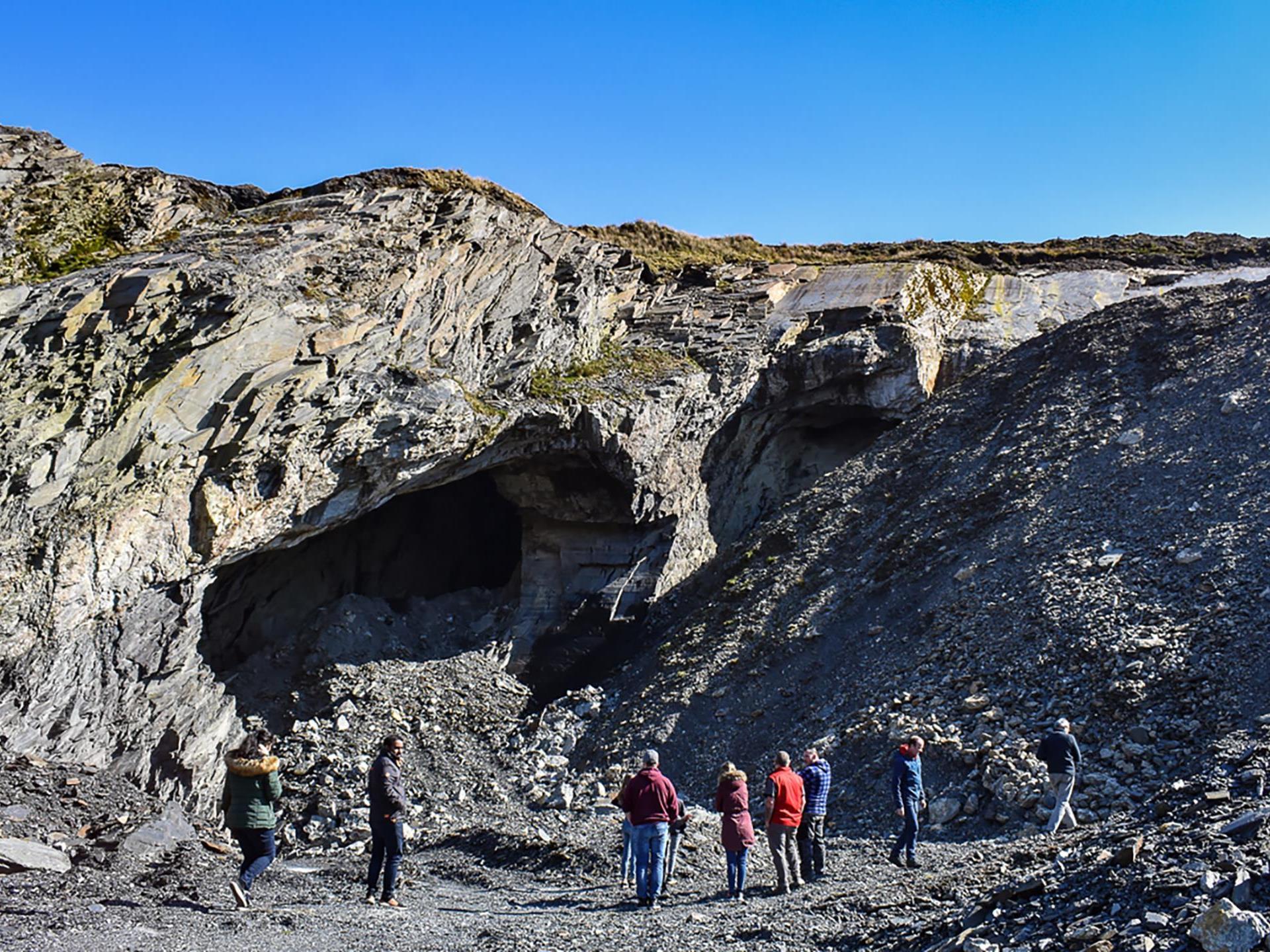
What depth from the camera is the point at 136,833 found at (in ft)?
46.0

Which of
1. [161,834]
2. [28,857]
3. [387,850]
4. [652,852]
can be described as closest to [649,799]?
[652,852]

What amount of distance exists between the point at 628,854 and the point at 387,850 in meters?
2.94

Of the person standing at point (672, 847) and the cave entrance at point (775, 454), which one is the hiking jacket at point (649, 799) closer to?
the person standing at point (672, 847)

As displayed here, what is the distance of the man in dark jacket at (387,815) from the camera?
10.4 meters

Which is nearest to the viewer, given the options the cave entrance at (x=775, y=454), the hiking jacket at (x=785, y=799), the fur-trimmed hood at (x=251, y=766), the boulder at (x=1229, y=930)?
the boulder at (x=1229, y=930)

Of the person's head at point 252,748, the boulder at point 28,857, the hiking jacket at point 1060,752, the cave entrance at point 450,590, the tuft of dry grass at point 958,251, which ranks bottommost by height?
the boulder at point 28,857

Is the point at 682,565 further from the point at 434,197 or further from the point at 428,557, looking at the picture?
the point at 434,197

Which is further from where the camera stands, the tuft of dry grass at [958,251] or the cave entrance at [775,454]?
the tuft of dry grass at [958,251]

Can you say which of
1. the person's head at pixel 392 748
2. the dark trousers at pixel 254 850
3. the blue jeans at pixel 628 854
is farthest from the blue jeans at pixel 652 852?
the dark trousers at pixel 254 850

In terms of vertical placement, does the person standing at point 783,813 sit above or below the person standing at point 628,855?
above

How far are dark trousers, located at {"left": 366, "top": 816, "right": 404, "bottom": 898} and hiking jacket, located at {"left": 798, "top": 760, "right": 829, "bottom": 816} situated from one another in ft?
14.0

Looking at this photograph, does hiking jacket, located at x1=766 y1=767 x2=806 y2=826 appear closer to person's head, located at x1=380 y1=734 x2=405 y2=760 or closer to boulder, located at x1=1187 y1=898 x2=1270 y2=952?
person's head, located at x1=380 y1=734 x2=405 y2=760

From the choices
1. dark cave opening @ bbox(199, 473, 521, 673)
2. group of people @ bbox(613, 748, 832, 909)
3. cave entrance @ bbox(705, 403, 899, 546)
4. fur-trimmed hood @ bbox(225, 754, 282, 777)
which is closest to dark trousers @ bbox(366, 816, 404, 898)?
fur-trimmed hood @ bbox(225, 754, 282, 777)

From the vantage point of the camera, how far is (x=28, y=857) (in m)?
12.2
